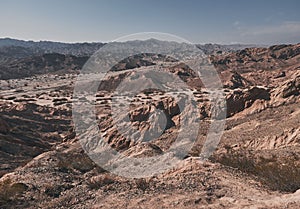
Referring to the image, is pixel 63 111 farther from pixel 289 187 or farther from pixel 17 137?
pixel 289 187

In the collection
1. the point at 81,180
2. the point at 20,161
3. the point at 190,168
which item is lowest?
the point at 20,161

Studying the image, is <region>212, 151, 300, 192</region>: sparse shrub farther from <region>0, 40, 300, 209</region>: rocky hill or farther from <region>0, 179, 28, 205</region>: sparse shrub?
<region>0, 179, 28, 205</region>: sparse shrub

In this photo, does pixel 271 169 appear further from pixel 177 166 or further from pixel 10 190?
pixel 10 190

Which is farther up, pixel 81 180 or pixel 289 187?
pixel 289 187

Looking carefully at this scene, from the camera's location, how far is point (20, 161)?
30.3 metres

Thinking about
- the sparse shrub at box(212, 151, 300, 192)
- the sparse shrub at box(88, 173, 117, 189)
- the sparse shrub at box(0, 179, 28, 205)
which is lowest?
the sparse shrub at box(0, 179, 28, 205)

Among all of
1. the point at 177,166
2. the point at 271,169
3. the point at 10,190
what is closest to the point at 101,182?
the point at 177,166

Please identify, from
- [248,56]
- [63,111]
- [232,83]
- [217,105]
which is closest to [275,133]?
[217,105]

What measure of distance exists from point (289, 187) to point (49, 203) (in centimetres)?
936

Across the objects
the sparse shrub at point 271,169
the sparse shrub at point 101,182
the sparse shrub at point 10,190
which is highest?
the sparse shrub at point 271,169

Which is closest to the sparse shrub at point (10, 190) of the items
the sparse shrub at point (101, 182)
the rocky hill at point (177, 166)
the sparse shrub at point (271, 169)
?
the rocky hill at point (177, 166)

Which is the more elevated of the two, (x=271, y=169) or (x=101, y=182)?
(x=271, y=169)

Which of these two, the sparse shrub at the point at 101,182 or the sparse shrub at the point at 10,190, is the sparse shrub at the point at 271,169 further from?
the sparse shrub at the point at 10,190

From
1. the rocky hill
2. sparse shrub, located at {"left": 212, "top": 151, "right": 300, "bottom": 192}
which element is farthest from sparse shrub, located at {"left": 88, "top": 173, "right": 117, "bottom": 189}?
sparse shrub, located at {"left": 212, "top": 151, "right": 300, "bottom": 192}
